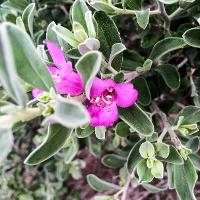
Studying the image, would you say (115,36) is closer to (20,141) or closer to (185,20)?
(185,20)

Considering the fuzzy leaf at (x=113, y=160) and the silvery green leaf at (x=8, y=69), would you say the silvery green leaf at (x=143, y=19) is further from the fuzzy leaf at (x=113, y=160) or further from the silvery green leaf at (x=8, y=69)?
the fuzzy leaf at (x=113, y=160)

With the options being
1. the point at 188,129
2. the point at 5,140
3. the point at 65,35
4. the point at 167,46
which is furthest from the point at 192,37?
the point at 5,140

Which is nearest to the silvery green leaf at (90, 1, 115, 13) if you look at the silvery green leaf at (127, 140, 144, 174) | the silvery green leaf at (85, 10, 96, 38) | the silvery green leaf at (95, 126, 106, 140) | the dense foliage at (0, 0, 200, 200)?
the dense foliage at (0, 0, 200, 200)

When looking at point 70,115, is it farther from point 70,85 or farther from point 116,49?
point 116,49

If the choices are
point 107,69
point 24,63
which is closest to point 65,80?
point 24,63

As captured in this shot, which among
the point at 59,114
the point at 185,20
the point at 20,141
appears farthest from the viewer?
the point at 20,141

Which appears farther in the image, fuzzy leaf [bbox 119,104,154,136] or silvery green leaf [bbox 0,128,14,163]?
fuzzy leaf [bbox 119,104,154,136]

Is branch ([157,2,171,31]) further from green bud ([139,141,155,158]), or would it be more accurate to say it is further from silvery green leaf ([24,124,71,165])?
silvery green leaf ([24,124,71,165])
